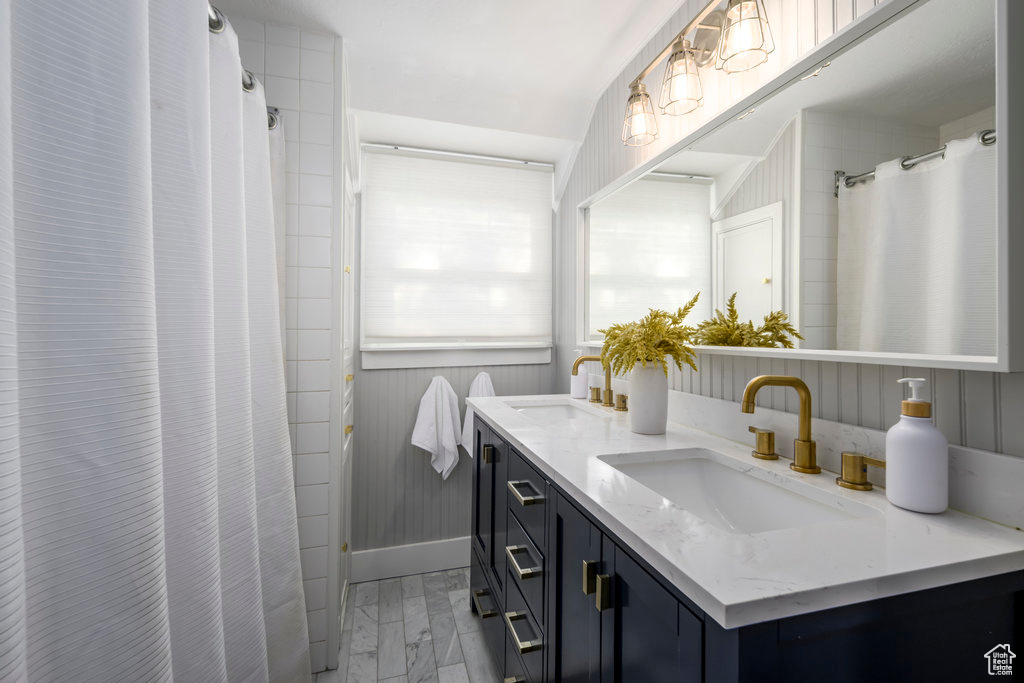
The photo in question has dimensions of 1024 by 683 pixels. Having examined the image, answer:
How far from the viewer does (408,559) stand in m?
2.31

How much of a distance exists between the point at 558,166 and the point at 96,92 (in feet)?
7.15

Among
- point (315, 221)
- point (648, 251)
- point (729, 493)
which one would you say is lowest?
point (729, 493)

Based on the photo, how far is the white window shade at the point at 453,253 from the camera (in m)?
2.30

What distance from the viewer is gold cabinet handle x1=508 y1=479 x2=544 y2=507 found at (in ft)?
3.63

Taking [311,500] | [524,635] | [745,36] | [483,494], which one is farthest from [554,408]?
[745,36]

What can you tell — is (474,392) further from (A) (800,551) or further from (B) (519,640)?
(A) (800,551)

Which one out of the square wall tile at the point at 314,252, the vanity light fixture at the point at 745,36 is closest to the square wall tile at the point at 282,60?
the square wall tile at the point at 314,252

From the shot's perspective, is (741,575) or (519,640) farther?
(519,640)

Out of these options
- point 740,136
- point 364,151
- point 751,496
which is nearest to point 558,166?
point 364,151

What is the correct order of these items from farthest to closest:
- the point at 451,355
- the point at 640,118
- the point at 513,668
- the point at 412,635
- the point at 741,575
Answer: the point at 451,355 < the point at 412,635 < the point at 640,118 < the point at 513,668 < the point at 741,575

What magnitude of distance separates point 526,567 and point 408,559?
134 centimetres

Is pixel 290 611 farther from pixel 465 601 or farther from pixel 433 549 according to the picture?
pixel 433 549

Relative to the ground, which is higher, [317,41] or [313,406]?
[317,41]

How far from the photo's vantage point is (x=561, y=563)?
981 mm
